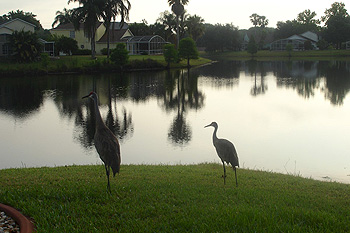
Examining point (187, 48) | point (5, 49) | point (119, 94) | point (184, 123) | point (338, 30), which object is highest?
point (338, 30)

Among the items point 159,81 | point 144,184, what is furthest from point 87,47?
point 144,184

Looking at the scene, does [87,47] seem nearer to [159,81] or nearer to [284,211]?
[159,81]

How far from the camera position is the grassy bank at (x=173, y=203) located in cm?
584

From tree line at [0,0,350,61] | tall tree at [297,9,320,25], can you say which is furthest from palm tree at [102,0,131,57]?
tall tree at [297,9,320,25]

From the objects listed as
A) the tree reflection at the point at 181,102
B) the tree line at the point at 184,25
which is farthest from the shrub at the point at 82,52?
the tree reflection at the point at 181,102

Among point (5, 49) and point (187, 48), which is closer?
point (5, 49)

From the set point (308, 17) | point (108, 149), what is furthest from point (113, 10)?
point (308, 17)

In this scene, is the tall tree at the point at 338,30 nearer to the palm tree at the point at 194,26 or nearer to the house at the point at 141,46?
the palm tree at the point at 194,26

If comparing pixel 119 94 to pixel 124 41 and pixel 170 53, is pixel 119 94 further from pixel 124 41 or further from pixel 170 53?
pixel 124 41

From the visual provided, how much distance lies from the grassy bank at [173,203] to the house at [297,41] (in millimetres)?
98838

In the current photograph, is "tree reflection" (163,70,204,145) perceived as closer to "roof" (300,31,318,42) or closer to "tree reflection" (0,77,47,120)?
"tree reflection" (0,77,47,120)

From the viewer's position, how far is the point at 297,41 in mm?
101500

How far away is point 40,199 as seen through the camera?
696cm

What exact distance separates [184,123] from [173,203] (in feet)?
48.5
